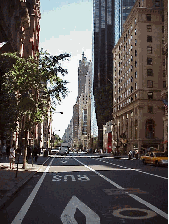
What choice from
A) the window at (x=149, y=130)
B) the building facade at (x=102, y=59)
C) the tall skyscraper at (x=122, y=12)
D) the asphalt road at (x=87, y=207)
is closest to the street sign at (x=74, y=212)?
the asphalt road at (x=87, y=207)

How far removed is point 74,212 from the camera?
26.9ft

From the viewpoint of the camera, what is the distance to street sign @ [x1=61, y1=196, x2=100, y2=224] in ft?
23.8

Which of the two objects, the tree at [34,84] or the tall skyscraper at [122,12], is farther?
the tall skyscraper at [122,12]

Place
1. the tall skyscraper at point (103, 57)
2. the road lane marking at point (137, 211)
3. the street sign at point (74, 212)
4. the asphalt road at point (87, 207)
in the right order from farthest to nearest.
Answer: the tall skyscraper at point (103, 57) < the road lane marking at point (137, 211) < the asphalt road at point (87, 207) < the street sign at point (74, 212)

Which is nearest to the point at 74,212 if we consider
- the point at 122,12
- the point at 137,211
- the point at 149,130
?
the point at 137,211

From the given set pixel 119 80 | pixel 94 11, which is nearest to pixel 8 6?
pixel 119 80

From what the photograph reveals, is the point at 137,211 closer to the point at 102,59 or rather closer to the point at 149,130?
the point at 149,130

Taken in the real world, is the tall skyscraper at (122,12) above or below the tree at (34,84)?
above

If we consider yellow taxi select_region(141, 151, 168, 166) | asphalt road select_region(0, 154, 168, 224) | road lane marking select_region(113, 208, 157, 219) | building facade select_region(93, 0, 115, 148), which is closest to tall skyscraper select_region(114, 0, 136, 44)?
building facade select_region(93, 0, 115, 148)

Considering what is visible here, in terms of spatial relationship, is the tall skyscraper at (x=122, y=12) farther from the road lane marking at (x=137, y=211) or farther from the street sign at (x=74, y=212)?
the road lane marking at (x=137, y=211)

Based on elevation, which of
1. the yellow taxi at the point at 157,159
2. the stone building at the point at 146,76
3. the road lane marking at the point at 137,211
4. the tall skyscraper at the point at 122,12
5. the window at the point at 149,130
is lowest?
the yellow taxi at the point at 157,159

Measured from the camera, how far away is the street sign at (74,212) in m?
7.25

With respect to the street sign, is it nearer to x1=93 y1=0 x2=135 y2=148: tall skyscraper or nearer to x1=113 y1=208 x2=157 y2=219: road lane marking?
x1=113 y1=208 x2=157 y2=219: road lane marking

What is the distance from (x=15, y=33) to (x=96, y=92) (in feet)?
326
